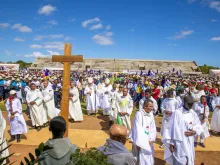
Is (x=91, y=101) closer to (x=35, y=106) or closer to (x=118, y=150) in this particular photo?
(x=35, y=106)

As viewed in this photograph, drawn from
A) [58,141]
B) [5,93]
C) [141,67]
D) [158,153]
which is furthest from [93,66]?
[58,141]

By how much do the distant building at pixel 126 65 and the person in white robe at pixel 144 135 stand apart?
46.0 m

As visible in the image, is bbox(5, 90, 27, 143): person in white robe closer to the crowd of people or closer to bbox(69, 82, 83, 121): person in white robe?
the crowd of people

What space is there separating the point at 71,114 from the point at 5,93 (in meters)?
8.18

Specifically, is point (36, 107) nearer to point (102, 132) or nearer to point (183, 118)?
point (102, 132)

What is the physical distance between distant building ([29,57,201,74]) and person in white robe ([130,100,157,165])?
46.0 metres

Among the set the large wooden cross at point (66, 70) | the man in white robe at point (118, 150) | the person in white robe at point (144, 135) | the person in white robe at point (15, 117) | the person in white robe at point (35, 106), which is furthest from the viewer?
the person in white robe at point (35, 106)

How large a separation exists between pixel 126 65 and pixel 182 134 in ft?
165

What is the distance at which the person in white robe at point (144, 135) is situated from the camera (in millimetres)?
4527

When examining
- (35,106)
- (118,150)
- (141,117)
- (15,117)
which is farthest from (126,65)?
(118,150)

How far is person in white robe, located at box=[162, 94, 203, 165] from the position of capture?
445cm

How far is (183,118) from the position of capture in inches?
178

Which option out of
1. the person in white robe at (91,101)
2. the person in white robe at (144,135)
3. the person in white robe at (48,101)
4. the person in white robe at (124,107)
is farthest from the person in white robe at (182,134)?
the person in white robe at (91,101)

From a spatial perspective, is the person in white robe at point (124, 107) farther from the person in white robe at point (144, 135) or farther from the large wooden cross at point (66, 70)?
the large wooden cross at point (66, 70)
